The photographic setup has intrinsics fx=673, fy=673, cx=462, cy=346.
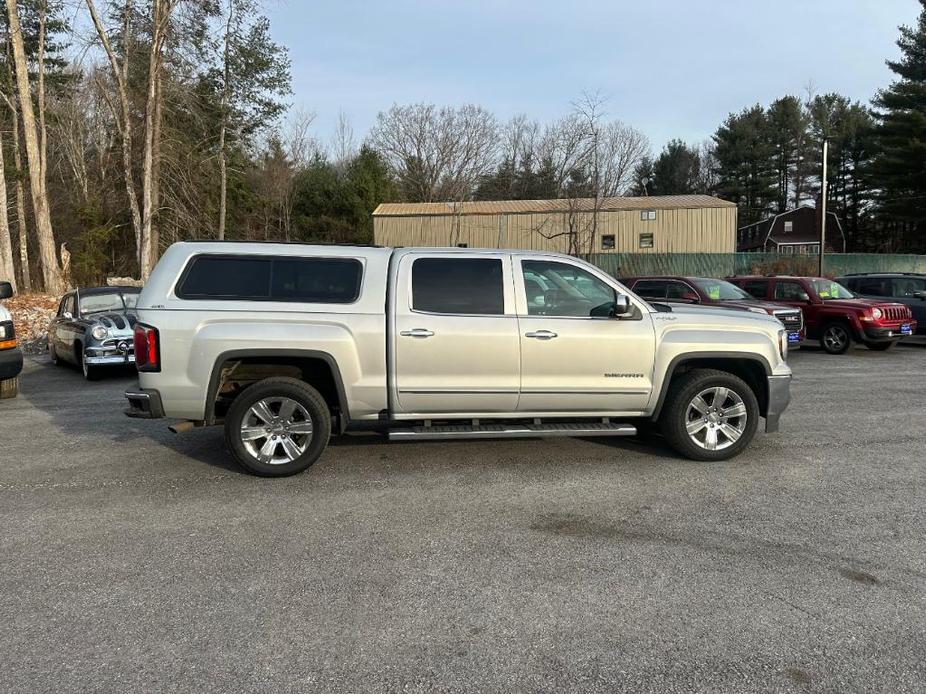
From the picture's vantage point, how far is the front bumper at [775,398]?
20.1ft

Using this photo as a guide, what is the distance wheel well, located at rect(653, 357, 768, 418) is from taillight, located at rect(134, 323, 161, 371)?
4282 mm

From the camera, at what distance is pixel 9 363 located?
9016 mm

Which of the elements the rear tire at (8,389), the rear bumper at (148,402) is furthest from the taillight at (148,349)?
the rear tire at (8,389)

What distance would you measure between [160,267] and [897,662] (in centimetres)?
554

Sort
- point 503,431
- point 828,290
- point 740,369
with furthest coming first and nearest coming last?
point 828,290 → point 740,369 → point 503,431

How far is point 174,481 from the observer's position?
18.5 feet

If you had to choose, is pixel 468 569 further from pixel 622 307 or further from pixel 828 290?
pixel 828 290

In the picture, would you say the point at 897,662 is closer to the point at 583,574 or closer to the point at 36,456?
the point at 583,574

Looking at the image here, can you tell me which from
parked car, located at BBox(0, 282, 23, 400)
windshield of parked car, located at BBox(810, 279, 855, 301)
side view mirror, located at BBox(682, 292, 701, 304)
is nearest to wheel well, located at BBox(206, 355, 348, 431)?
parked car, located at BBox(0, 282, 23, 400)

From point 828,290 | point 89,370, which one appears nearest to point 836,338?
point 828,290

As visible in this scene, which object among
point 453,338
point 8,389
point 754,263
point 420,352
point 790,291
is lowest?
point 8,389

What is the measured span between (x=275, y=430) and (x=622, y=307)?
3.14 m

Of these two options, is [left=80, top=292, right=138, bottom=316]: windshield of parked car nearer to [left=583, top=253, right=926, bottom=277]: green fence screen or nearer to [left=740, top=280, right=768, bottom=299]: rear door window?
[left=740, top=280, right=768, bottom=299]: rear door window

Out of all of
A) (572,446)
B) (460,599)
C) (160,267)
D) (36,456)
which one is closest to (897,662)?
(460,599)
